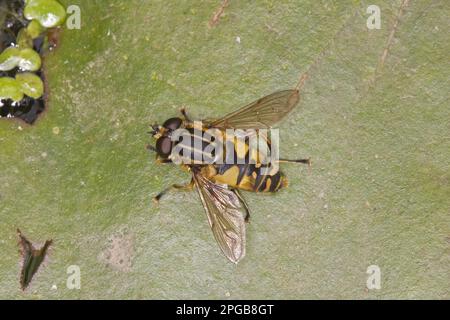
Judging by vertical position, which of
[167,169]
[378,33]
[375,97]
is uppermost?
[378,33]

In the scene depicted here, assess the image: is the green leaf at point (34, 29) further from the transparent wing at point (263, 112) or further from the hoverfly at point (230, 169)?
the transparent wing at point (263, 112)

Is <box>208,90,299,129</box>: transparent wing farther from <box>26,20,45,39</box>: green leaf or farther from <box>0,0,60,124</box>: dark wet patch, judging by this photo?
<box>26,20,45,39</box>: green leaf

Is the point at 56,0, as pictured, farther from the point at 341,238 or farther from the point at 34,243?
the point at 341,238

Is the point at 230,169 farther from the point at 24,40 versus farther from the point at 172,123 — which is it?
the point at 24,40

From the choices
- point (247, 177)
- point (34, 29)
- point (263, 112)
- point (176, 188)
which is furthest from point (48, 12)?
point (247, 177)

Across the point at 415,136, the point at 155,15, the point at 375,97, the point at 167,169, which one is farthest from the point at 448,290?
the point at 155,15

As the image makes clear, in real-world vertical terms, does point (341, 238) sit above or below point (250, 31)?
below
